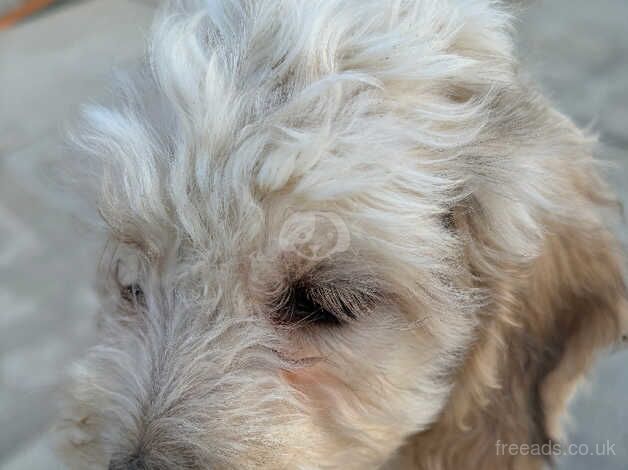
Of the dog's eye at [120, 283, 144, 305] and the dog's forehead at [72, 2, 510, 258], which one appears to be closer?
the dog's forehead at [72, 2, 510, 258]

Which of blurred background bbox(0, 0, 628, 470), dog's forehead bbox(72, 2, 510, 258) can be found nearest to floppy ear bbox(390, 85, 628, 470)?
dog's forehead bbox(72, 2, 510, 258)

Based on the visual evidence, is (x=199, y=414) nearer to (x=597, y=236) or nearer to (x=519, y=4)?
(x=597, y=236)

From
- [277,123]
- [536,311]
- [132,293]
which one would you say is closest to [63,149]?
[132,293]

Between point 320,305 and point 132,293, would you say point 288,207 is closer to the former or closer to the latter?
point 320,305

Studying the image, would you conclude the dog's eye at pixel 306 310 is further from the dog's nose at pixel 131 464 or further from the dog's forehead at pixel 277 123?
the dog's nose at pixel 131 464

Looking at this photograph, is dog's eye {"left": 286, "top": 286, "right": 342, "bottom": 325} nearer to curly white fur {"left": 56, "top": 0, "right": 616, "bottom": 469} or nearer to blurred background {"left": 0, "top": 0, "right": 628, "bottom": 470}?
curly white fur {"left": 56, "top": 0, "right": 616, "bottom": 469}

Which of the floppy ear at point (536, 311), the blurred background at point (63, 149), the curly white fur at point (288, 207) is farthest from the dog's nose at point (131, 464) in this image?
the floppy ear at point (536, 311)
